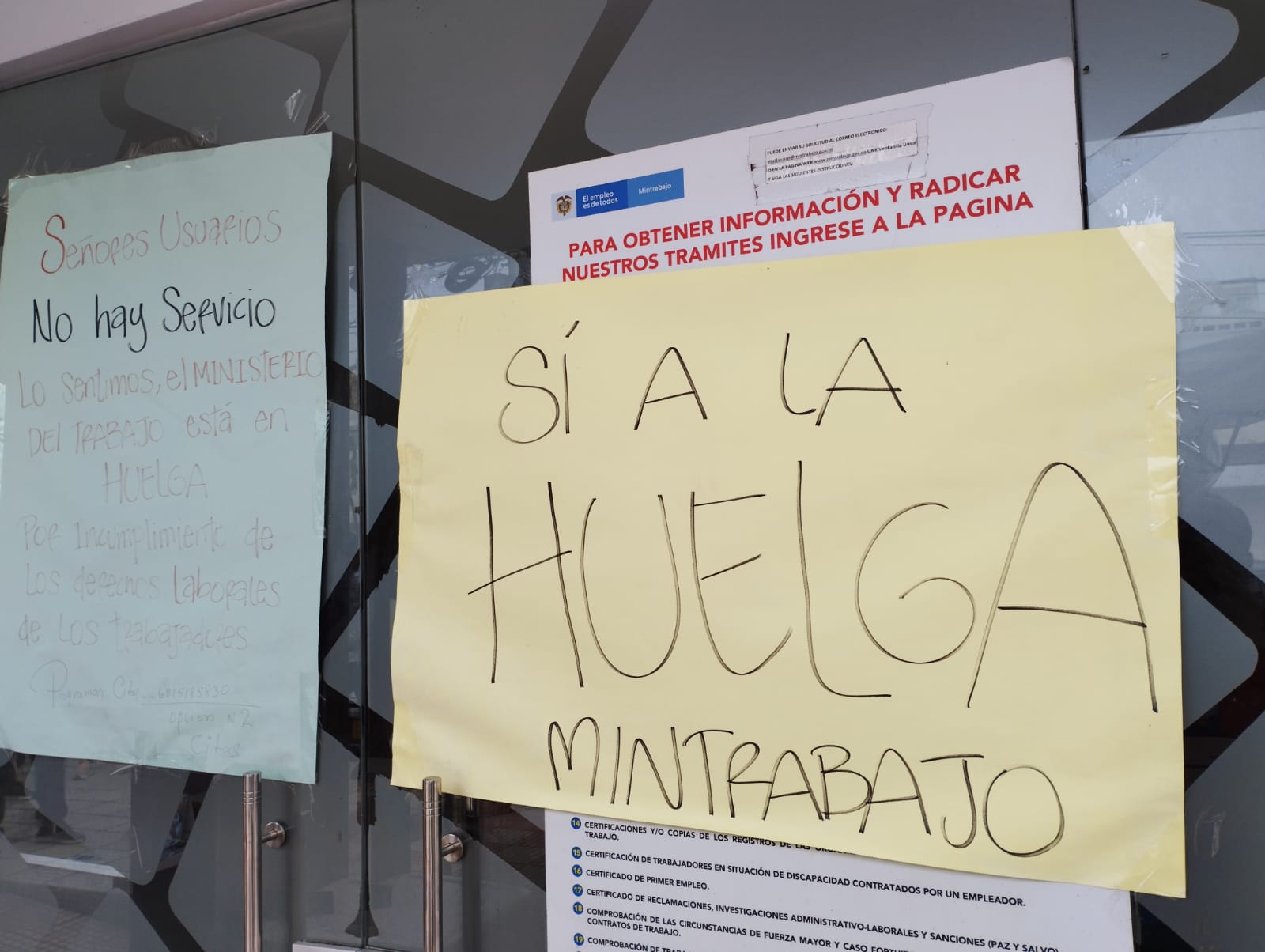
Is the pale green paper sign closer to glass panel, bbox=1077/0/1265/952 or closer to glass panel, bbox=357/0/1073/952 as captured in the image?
glass panel, bbox=357/0/1073/952

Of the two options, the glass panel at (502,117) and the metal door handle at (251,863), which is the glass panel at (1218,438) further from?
the metal door handle at (251,863)

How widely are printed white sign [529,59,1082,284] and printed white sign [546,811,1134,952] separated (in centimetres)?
60

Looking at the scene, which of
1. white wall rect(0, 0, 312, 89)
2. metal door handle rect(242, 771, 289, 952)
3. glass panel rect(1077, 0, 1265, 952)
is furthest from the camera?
white wall rect(0, 0, 312, 89)

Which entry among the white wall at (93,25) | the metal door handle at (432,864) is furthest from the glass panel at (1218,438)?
the white wall at (93,25)

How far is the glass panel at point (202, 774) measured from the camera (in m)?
1.06

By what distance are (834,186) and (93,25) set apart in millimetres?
1071

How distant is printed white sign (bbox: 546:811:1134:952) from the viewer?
2.49 feet

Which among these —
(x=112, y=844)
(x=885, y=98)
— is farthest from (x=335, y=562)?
(x=885, y=98)

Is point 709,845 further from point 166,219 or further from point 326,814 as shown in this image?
point 166,219

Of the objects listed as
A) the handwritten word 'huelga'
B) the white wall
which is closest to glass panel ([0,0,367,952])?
the white wall

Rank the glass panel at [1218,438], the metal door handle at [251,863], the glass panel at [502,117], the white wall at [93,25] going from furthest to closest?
the white wall at [93,25] → the metal door handle at [251,863] → the glass panel at [502,117] → the glass panel at [1218,438]

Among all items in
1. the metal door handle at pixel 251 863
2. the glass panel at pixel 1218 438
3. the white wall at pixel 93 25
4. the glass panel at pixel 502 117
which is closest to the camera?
the glass panel at pixel 1218 438

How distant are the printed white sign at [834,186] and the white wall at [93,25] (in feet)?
1.74

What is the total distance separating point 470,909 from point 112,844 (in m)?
0.56
